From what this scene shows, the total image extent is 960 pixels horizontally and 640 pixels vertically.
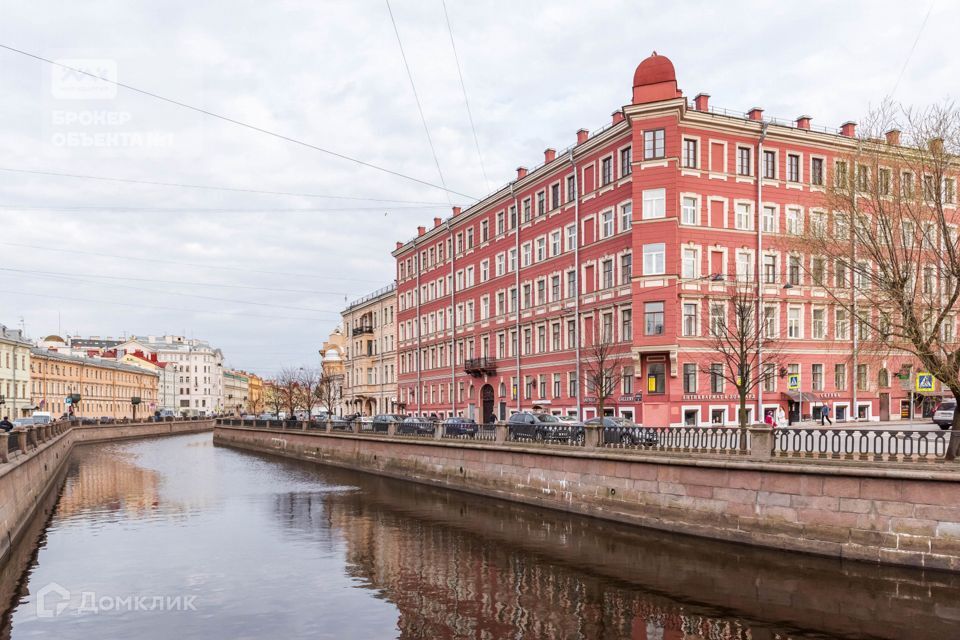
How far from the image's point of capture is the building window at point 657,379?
3991 centimetres

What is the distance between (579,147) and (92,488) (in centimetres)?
3179

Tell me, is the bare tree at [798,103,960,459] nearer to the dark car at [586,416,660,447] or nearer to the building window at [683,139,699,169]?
the dark car at [586,416,660,447]

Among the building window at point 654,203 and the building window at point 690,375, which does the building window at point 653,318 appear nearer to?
the building window at point 690,375

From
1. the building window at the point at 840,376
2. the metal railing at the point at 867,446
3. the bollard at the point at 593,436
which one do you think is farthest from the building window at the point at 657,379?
the metal railing at the point at 867,446

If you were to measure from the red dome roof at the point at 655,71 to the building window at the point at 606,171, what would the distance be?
459 centimetres

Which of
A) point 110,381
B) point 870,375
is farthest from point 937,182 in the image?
point 110,381

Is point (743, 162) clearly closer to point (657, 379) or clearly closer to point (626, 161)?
point (626, 161)

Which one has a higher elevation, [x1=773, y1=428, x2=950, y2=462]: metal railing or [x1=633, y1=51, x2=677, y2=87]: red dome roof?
[x1=633, y1=51, x2=677, y2=87]: red dome roof

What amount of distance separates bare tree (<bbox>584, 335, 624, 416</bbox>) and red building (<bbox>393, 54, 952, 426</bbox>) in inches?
10.5

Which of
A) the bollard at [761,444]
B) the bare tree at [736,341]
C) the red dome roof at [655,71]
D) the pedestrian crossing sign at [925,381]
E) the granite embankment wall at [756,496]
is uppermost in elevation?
the red dome roof at [655,71]

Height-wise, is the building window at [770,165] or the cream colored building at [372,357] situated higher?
the building window at [770,165]

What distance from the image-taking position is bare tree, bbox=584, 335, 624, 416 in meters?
40.3

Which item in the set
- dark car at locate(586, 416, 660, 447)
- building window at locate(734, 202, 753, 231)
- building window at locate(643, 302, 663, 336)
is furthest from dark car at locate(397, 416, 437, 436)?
building window at locate(734, 202, 753, 231)

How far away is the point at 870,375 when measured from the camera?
4259cm
